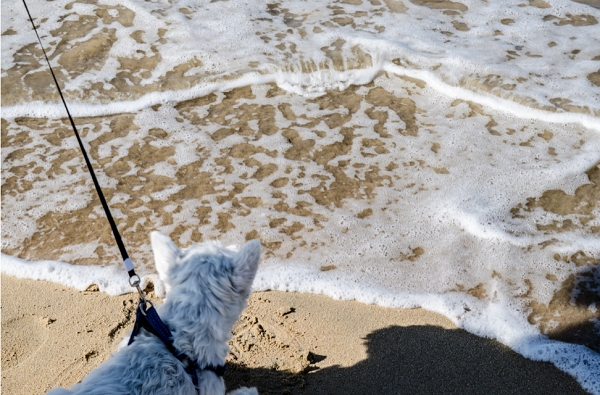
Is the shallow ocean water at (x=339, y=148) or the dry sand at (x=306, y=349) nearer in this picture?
the dry sand at (x=306, y=349)

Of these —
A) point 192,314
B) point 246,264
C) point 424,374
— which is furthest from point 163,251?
point 424,374

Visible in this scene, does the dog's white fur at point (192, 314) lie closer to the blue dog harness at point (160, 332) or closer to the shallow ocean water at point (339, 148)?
the blue dog harness at point (160, 332)

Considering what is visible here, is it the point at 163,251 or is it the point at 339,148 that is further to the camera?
the point at 339,148

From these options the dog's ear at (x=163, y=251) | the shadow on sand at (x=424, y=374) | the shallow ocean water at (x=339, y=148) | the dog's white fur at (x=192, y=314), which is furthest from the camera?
the shallow ocean water at (x=339, y=148)

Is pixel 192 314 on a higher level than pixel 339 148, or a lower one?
higher

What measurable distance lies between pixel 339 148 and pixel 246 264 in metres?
3.73

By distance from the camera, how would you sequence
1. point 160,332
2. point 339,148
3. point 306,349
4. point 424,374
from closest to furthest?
point 160,332 < point 424,374 < point 306,349 < point 339,148

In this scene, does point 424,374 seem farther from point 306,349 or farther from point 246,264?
point 246,264

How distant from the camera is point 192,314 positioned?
253cm

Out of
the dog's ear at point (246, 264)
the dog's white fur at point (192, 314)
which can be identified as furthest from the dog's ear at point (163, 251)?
the dog's ear at point (246, 264)

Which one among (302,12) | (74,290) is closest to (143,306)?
(74,290)

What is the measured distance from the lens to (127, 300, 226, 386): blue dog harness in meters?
2.46

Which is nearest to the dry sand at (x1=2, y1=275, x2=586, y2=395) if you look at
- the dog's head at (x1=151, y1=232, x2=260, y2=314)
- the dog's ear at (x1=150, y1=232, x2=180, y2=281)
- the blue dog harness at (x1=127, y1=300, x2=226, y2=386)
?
the blue dog harness at (x1=127, y1=300, x2=226, y2=386)

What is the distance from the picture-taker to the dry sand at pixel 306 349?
337 centimetres
